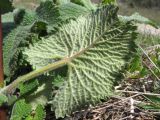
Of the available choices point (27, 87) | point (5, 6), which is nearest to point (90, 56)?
point (27, 87)

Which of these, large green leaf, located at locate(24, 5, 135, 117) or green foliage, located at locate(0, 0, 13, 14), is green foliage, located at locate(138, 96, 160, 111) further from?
green foliage, located at locate(0, 0, 13, 14)

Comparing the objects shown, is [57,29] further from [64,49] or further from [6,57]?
[6,57]

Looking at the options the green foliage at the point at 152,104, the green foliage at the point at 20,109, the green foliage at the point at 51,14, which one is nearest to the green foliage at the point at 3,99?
the green foliage at the point at 20,109

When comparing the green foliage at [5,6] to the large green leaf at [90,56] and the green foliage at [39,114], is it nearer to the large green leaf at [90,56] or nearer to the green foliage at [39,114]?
the large green leaf at [90,56]

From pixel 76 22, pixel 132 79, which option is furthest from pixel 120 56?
pixel 132 79

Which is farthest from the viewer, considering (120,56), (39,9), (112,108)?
(39,9)

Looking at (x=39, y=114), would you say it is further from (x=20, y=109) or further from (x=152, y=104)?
(x=152, y=104)

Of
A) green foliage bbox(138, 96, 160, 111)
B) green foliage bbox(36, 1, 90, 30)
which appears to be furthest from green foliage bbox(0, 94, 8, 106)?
green foliage bbox(138, 96, 160, 111)
